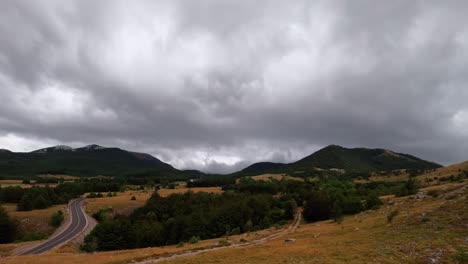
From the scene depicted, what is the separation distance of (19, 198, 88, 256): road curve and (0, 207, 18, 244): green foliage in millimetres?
19233

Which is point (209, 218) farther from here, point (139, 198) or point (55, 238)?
point (139, 198)

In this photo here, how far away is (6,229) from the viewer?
351 feet

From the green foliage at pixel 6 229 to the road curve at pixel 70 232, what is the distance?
19.2 m

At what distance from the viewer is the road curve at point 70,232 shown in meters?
75.2

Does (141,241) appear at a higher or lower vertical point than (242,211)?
lower

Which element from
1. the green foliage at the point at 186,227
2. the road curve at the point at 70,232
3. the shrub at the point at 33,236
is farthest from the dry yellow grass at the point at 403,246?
the shrub at the point at 33,236

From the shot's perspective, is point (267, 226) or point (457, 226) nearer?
point (457, 226)

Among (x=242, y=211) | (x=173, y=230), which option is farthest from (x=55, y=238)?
(x=242, y=211)

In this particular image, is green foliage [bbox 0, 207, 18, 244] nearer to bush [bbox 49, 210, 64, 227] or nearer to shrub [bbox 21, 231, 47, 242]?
shrub [bbox 21, 231, 47, 242]

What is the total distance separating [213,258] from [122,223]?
7887 centimetres

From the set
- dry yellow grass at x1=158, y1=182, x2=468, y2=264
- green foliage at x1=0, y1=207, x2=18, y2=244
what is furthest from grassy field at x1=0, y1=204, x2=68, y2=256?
dry yellow grass at x1=158, y1=182, x2=468, y2=264

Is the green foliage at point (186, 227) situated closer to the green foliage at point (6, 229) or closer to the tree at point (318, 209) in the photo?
the tree at point (318, 209)

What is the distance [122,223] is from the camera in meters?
102

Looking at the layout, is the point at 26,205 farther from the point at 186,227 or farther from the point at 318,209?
the point at 318,209
